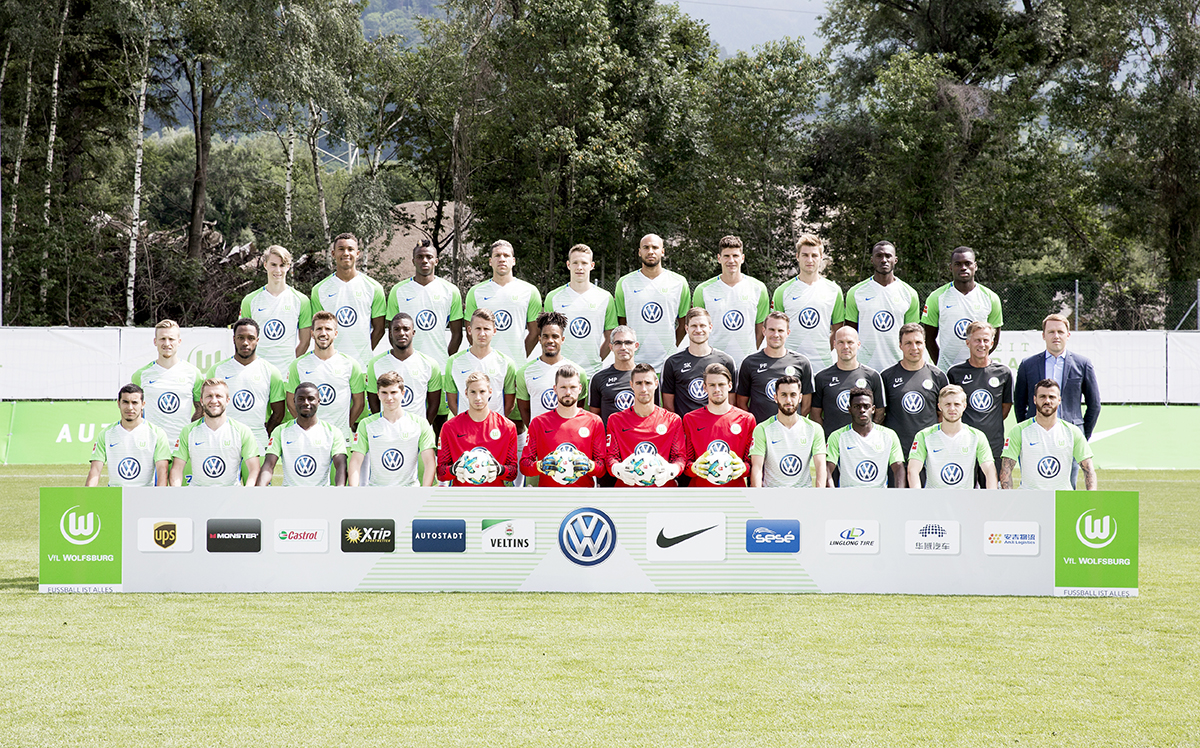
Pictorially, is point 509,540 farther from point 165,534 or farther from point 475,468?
point 165,534

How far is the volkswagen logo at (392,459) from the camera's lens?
25.4ft

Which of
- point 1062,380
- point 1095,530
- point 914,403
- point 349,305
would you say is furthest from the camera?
point 349,305

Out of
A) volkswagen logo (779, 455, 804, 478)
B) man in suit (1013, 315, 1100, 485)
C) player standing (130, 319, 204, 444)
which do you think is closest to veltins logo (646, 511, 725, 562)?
A: volkswagen logo (779, 455, 804, 478)

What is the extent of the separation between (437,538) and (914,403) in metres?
4.02

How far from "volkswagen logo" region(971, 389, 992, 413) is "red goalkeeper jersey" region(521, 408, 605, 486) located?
323cm

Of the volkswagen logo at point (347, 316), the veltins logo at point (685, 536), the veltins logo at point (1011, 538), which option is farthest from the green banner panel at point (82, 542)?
the veltins logo at point (1011, 538)

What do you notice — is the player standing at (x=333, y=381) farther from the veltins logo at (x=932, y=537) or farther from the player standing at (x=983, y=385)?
the player standing at (x=983, y=385)

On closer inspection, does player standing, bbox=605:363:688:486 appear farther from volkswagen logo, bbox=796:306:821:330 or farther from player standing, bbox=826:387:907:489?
volkswagen logo, bbox=796:306:821:330

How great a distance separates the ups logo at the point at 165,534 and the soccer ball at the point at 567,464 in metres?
2.63

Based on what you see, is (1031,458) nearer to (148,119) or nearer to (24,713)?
(24,713)

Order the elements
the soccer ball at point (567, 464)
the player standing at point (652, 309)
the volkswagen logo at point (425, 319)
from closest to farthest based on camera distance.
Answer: the soccer ball at point (567, 464)
the player standing at point (652, 309)
the volkswagen logo at point (425, 319)

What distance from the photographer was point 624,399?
8117 mm

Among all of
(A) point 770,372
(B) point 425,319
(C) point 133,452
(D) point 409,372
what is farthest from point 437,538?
(B) point 425,319

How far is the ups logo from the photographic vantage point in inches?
266
